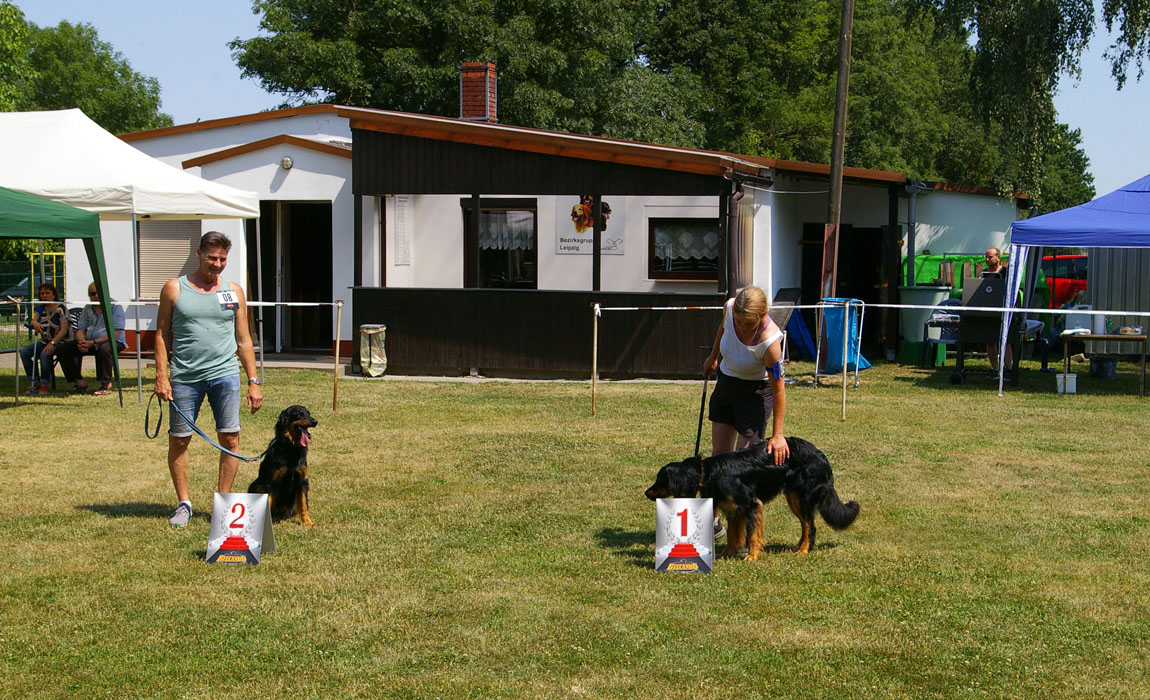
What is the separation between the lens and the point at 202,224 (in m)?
18.2

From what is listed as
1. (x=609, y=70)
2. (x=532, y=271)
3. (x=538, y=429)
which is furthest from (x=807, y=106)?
(x=538, y=429)

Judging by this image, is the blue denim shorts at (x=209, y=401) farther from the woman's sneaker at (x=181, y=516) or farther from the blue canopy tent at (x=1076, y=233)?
the blue canopy tent at (x=1076, y=233)

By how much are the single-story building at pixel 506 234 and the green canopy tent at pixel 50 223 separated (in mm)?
3849

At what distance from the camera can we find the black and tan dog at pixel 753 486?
20.8ft

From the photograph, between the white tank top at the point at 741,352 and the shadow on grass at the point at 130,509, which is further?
the shadow on grass at the point at 130,509

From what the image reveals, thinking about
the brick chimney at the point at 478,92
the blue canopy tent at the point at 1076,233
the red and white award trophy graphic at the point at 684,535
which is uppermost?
the brick chimney at the point at 478,92

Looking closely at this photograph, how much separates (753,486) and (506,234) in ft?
40.3

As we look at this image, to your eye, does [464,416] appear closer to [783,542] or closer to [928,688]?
[783,542]

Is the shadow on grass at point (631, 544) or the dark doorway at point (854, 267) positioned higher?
the dark doorway at point (854, 267)

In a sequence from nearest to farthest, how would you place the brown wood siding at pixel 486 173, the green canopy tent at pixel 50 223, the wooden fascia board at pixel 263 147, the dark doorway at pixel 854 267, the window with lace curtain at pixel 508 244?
the green canopy tent at pixel 50 223 → the brown wood siding at pixel 486 173 → the wooden fascia board at pixel 263 147 → the window with lace curtain at pixel 508 244 → the dark doorway at pixel 854 267

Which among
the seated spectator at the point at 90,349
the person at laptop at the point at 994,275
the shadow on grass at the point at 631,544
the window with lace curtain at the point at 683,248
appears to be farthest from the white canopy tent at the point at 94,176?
the person at laptop at the point at 994,275

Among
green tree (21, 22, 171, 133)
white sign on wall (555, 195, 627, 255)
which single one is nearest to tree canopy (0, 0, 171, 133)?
green tree (21, 22, 171, 133)

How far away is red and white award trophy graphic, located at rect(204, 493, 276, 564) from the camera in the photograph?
6297mm

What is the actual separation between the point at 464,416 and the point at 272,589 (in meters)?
6.18
